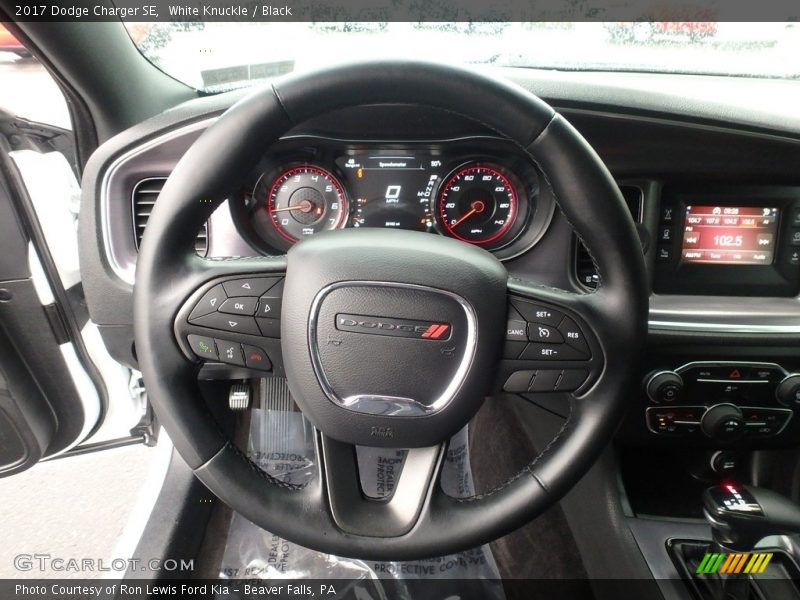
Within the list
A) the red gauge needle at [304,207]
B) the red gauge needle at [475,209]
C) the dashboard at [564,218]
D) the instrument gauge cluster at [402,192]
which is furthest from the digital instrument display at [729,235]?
the red gauge needle at [304,207]

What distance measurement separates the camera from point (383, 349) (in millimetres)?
884

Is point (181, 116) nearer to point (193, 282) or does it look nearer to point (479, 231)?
point (193, 282)

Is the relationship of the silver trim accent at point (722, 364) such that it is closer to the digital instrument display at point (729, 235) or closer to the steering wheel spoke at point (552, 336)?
the digital instrument display at point (729, 235)

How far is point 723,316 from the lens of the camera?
49.9 inches

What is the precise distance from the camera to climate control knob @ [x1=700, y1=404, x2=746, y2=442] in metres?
1.25

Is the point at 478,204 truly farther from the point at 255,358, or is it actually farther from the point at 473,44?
the point at 255,358

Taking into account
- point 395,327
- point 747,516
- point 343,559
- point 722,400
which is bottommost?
point 343,559

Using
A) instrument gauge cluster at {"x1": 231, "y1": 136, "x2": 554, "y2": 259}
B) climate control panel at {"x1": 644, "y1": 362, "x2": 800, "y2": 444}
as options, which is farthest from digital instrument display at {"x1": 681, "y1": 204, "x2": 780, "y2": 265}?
instrument gauge cluster at {"x1": 231, "y1": 136, "x2": 554, "y2": 259}

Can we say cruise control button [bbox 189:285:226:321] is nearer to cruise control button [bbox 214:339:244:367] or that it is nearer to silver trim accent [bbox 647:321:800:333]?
cruise control button [bbox 214:339:244:367]

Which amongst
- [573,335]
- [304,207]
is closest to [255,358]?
[304,207]

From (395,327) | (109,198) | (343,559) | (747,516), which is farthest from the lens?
(343,559)

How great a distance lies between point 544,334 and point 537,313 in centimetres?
3

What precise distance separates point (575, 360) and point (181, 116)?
0.82 meters

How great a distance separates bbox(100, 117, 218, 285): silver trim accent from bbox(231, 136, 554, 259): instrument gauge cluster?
15 centimetres
